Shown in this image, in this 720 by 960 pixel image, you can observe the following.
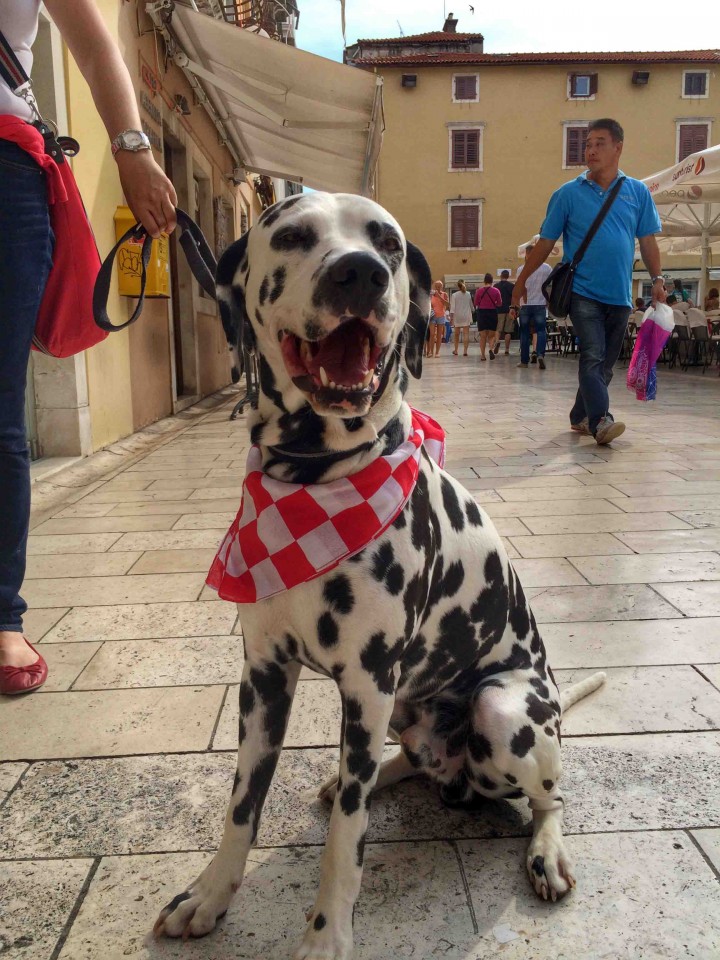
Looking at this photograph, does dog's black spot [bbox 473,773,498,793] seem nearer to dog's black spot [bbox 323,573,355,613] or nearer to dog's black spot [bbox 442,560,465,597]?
dog's black spot [bbox 442,560,465,597]

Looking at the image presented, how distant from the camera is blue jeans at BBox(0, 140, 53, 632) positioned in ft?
7.93

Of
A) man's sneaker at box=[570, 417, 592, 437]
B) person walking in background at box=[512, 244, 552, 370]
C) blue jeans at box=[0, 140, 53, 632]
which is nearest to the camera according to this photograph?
blue jeans at box=[0, 140, 53, 632]

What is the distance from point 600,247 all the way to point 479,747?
5477 millimetres

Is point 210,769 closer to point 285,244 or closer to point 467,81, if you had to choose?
point 285,244

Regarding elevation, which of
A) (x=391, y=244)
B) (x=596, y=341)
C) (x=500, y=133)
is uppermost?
(x=500, y=133)

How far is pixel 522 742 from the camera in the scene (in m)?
1.82

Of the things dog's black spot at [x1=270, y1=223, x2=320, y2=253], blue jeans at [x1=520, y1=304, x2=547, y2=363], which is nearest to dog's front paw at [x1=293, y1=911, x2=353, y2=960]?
dog's black spot at [x1=270, y1=223, x2=320, y2=253]

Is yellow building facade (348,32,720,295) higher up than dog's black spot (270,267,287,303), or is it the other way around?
yellow building facade (348,32,720,295)

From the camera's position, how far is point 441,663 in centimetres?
192

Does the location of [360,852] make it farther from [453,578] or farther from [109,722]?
[109,722]

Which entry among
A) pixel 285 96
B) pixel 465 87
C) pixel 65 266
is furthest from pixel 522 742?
pixel 465 87

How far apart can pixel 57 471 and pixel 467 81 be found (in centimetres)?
3931

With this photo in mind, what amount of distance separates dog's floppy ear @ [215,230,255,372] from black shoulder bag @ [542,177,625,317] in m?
5.15

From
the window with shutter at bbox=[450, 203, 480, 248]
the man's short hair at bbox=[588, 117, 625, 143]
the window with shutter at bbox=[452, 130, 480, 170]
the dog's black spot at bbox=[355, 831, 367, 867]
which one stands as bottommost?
the dog's black spot at bbox=[355, 831, 367, 867]
